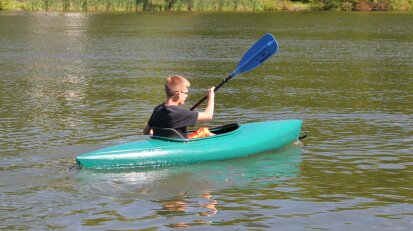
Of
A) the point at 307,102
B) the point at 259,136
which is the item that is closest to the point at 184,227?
the point at 259,136

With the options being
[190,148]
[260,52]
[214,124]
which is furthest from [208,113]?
[214,124]

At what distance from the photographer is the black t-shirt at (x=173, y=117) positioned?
960cm

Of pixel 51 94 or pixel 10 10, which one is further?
pixel 10 10

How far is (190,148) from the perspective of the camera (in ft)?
32.0

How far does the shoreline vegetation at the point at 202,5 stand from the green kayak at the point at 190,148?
51.3 metres

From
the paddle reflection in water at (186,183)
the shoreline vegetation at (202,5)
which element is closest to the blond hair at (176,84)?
the paddle reflection in water at (186,183)

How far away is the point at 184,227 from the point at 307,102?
29.0 feet

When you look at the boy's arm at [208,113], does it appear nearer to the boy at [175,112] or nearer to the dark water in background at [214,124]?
the boy at [175,112]

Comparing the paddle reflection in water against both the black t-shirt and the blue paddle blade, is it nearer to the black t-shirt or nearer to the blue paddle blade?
the black t-shirt

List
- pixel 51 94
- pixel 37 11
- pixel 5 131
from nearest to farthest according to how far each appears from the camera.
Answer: pixel 5 131, pixel 51 94, pixel 37 11

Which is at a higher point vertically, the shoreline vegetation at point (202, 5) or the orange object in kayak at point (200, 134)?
the orange object in kayak at point (200, 134)

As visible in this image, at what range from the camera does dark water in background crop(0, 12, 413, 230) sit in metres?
7.80

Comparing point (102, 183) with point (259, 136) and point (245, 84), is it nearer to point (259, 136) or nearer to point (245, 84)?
point (259, 136)

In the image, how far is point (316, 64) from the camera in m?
23.8
